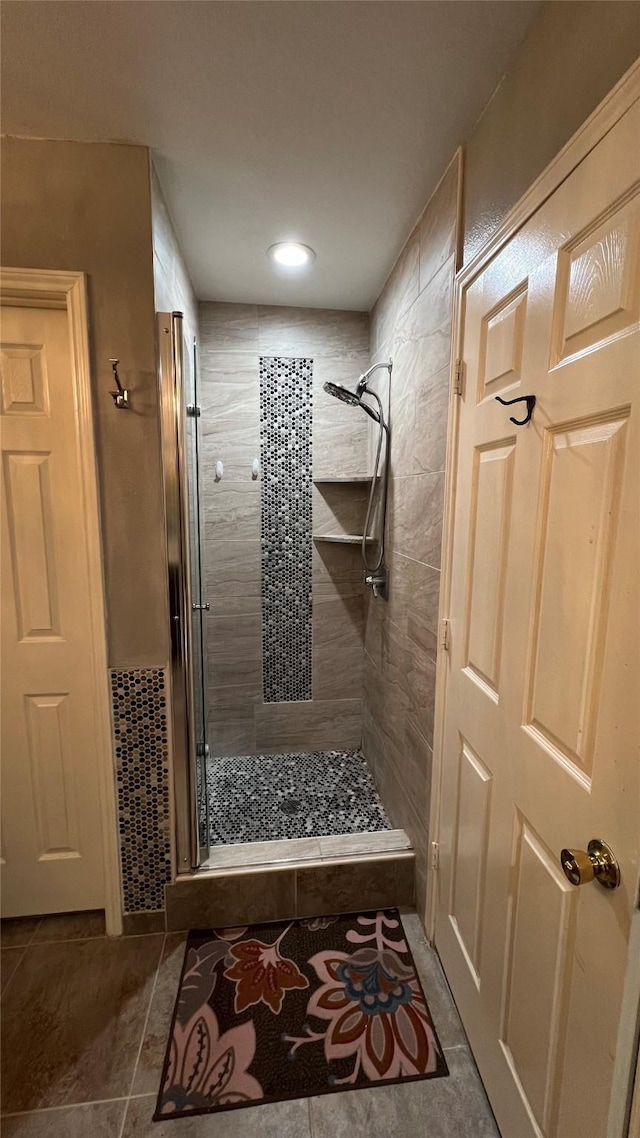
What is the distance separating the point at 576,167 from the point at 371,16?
57cm

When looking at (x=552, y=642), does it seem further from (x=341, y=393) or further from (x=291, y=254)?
(x=291, y=254)

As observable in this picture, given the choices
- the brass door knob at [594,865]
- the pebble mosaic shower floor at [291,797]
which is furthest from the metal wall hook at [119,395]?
the pebble mosaic shower floor at [291,797]

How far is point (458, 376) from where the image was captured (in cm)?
131

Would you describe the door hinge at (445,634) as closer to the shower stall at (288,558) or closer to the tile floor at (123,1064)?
the shower stall at (288,558)

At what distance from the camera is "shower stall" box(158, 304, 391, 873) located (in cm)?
224

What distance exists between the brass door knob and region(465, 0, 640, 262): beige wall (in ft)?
4.02

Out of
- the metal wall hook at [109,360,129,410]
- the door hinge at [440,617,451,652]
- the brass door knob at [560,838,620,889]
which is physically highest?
the metal wall hook at [109,360,129,410]

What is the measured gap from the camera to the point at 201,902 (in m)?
1.62

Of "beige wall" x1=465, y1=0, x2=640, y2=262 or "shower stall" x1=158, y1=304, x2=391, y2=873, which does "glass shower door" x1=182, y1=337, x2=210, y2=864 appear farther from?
"beige wall" x1=465, y1=0, x2=640, y2=262

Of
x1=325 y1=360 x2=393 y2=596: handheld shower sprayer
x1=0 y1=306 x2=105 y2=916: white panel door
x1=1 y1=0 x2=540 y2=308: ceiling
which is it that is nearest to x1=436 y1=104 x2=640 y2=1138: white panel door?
x1=1 y1=0 x2=540 y2=308: ceiling

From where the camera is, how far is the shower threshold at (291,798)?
198 centimetres

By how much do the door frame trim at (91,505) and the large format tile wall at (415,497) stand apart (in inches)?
41.9

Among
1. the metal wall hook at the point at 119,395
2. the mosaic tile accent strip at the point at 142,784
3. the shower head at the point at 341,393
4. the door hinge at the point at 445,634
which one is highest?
the shower head at the point at 341,393

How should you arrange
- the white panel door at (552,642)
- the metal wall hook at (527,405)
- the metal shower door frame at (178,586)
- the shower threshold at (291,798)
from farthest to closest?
1. the shower threshold at (291,798)
2. the metal shower door frame at (178,586)
3. the metal wall hook at (527,405)
4. the white panel door at (552,642)
